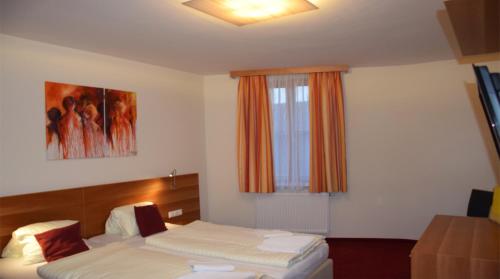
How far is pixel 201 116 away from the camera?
5.62 meters

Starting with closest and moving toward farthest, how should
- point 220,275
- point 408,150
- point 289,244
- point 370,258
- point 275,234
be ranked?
1. point 220,275
2. point 289,244
3. point 275,234
4. point 370,258
5. point 408,150

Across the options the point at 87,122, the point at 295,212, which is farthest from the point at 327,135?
the point at 87,122

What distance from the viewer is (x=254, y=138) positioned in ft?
17.5

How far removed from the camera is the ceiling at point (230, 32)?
2.76 meters

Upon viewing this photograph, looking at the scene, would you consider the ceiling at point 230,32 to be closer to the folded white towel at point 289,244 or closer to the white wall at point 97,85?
the white wall at point 97,85

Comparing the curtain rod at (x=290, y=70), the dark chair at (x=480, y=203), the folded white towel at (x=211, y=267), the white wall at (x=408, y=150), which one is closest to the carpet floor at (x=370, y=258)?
the white wall at (x=408, y=150)

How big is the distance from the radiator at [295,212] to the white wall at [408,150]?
0.17 metres

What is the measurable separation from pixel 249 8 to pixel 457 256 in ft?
6.78

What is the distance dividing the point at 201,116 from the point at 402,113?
2.84 meters

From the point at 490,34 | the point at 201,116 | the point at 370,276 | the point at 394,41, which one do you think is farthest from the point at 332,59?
the point at 490,34

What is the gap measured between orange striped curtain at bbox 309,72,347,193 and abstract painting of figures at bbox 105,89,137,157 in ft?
7.75

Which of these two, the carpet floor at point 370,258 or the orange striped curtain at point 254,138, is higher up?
the orange striped curtain at point 254,138

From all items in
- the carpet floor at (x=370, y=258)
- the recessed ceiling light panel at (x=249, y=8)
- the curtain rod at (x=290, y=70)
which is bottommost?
the carpet floor at (x=370, y=258)

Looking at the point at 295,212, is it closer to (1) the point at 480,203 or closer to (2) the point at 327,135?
(2) the point at 327,135
